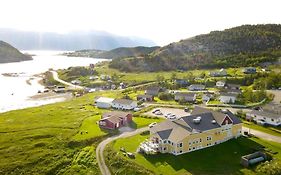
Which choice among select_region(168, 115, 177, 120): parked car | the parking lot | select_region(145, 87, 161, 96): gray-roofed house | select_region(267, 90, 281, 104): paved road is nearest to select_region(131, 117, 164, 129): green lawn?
select_region(168, 115, 177, 120): parked car

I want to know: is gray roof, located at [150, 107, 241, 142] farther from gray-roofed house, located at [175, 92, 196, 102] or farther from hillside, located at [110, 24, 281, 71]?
hillside, located at [110, 24, 281, 71]

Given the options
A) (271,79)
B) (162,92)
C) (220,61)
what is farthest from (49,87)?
(271,79)

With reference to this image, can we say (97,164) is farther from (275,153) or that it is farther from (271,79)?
(271,79)

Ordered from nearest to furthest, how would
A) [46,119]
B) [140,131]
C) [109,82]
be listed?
[140,131], [46,119], [109,82]

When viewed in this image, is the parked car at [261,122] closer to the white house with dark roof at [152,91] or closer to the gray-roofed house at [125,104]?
the gray-roofed house at [125,104]

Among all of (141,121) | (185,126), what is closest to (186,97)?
(141,121)

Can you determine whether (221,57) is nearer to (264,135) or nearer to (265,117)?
(265,117)
